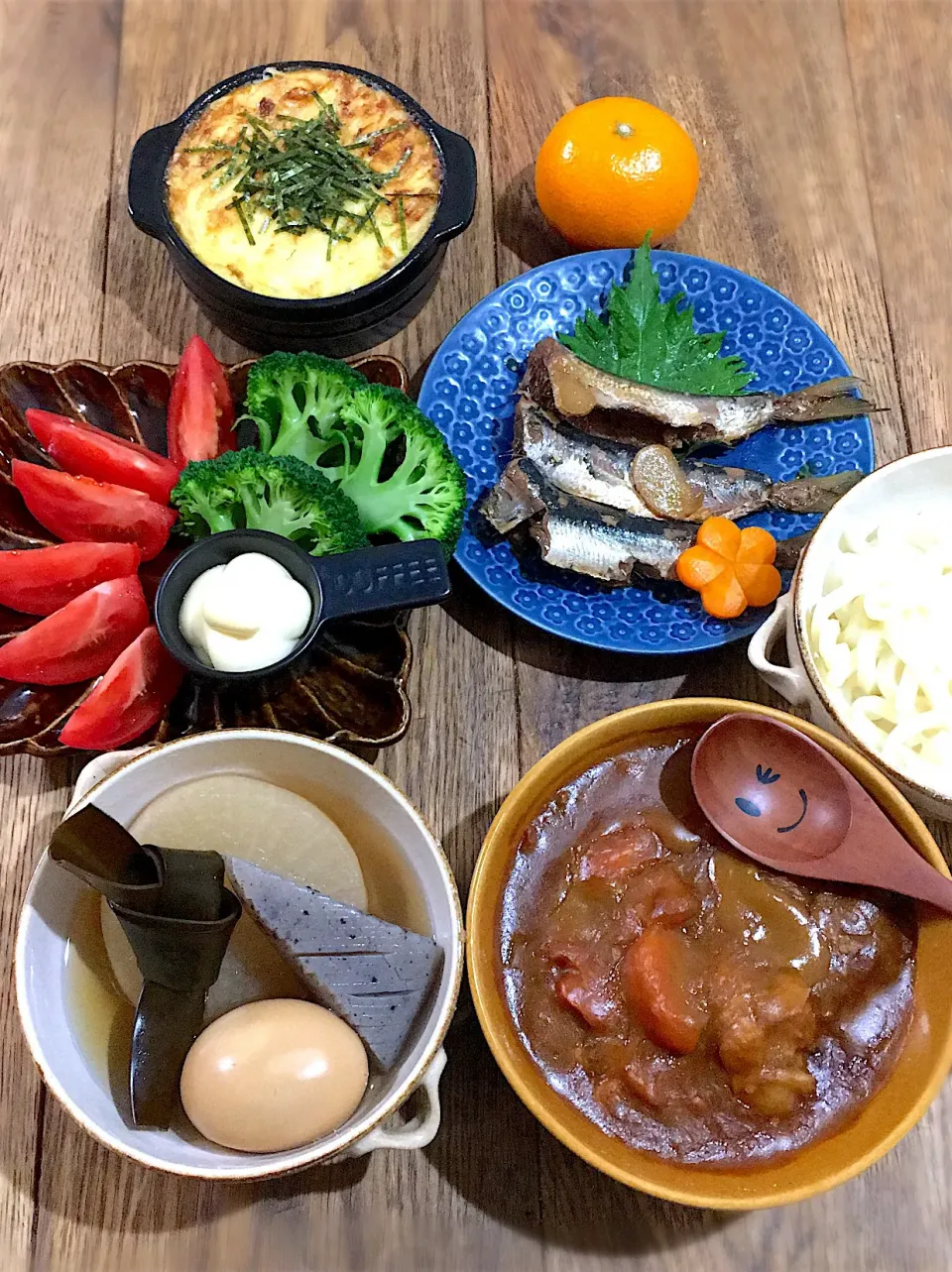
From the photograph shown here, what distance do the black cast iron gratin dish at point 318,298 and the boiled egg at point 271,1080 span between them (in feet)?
3.59

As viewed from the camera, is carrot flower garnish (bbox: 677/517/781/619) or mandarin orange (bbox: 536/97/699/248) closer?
carrot flower garnish (bbox: 677/517/781/619)

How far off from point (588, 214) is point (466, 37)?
2.01ft

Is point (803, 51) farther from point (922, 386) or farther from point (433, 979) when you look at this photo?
A: point (433, 979)

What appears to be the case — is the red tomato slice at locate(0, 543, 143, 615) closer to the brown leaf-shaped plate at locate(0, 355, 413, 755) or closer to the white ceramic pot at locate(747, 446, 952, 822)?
the brown leaf-shaped plate at locate(0, 355, 413, 755)

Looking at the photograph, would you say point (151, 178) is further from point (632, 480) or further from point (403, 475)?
point (632, 480)

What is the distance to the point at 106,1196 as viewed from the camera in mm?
1369

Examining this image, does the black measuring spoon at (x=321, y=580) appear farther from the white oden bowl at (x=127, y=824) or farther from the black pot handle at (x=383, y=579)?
the white oden bowl at (x=127, y=824)

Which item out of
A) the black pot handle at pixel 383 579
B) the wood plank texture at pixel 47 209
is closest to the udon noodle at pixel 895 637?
the black pot handle at pixel 383 579

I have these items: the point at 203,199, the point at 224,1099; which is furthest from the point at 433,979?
the point at 203,199

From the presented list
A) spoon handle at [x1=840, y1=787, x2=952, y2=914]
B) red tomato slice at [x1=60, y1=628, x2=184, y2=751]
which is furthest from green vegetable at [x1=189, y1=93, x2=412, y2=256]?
A: spoon handle at [x1=840, y1=787, x2=952, y2=914]

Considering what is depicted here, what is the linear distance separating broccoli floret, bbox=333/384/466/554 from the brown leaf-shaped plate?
0.11 metres

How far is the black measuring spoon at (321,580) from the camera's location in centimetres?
135

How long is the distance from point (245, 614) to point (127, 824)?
323mm

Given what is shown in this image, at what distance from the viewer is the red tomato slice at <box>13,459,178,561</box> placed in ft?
4.71
